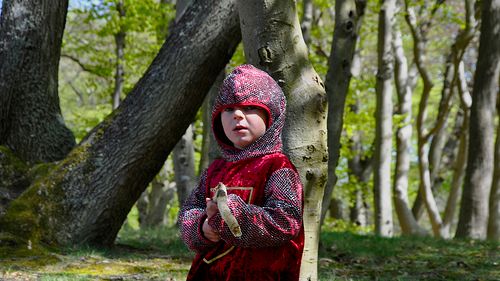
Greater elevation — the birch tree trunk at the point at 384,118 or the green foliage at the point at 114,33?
the green foliage at the point at 114,33

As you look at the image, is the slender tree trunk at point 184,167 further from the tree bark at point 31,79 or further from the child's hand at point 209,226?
the child's hand at point 209,226

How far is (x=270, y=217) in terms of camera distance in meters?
2.45

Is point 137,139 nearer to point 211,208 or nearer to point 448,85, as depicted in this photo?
point 211,208

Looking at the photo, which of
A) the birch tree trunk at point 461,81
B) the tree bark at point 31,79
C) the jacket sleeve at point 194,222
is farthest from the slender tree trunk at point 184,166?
the jacket sleeve at point 194,222

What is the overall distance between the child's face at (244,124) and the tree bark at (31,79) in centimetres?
481

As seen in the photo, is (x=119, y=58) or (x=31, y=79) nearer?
(x=31, y=79)

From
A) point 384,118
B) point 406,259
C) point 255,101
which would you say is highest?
point 384,118

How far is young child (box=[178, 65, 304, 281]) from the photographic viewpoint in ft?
8.05

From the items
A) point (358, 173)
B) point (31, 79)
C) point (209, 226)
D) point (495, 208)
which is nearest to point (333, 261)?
point (31, 79)

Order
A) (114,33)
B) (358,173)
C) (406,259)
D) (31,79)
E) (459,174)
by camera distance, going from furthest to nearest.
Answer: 1. (358,173)
2. (114,33)
3. (459,174)
4. (406,259)
5. (31,79)

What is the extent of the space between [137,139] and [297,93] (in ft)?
9.76

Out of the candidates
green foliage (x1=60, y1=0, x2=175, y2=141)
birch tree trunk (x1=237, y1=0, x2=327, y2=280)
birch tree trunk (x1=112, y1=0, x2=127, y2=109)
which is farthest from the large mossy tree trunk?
birch tree trunk (x1=112, y1=0, x2=127, y2=109)

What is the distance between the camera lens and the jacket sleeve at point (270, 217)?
2.42 metres

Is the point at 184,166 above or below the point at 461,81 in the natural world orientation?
below
